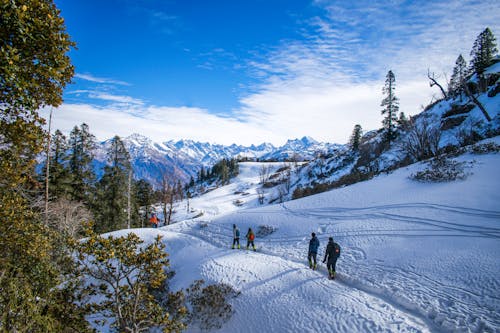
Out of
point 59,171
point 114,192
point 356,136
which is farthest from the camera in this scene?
point 356,136

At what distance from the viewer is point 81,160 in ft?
106

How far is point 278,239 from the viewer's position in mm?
21094

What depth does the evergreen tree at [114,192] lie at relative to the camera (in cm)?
3206

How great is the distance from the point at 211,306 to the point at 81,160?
2946 cm

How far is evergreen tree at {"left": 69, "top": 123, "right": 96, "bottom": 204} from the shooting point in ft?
105

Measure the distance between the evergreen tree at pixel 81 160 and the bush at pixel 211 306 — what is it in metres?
26.8

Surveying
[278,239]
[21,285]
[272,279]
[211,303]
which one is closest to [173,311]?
[211,303]

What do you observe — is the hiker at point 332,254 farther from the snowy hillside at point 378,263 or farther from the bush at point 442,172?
the bush at point 442,172

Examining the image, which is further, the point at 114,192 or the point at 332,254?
the point at 114,192

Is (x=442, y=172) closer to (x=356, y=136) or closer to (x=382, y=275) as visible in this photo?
(x=382, y=275)

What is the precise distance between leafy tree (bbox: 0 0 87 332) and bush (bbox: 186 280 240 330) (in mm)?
6086

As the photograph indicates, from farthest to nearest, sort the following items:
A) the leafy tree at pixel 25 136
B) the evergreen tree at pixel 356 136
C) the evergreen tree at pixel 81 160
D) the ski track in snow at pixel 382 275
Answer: the evergreen tree at pixel 356 136, the evergreen tree at pixel 81 160, the ski track in snow at pixel 382 275, the leafy tree at pixel 25 136

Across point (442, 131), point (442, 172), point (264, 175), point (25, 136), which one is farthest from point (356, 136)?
point (25, 136)

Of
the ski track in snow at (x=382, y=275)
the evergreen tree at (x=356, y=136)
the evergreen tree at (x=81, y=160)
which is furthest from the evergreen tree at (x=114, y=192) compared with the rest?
the evergreen tree at (x=356, y=136)
